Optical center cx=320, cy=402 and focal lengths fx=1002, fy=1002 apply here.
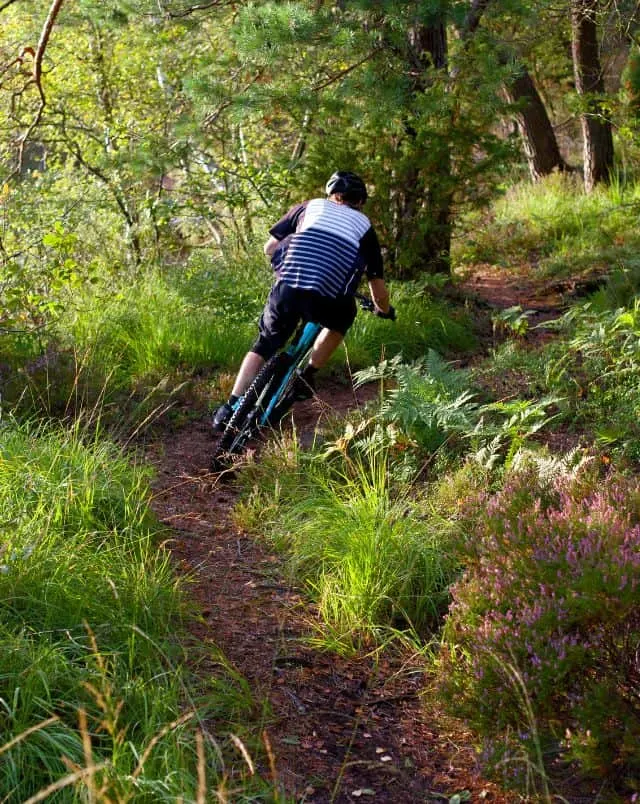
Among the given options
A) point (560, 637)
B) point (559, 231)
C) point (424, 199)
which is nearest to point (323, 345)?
point (560, 637)

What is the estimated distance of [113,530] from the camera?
462 cm

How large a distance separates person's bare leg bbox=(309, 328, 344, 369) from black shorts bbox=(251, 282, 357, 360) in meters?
0.04

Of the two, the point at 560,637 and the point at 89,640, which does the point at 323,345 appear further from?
the point at 560,637

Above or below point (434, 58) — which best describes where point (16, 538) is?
below

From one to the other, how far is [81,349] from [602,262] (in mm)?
6457

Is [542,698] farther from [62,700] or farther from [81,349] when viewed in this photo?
[81,349]

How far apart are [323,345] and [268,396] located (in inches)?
18.7

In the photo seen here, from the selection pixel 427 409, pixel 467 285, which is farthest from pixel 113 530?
pixel 467 285

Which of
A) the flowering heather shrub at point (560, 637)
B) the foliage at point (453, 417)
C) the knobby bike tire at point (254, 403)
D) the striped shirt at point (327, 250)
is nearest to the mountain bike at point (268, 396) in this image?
the knobby bike tire at point (254, 403)

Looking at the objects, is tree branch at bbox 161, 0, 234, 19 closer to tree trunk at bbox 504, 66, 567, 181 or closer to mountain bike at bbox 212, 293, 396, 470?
mountain bike at bbox 212, 293, 396, 470

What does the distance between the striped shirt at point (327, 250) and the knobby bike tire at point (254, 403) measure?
1.81 feet

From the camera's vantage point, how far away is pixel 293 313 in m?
6.18

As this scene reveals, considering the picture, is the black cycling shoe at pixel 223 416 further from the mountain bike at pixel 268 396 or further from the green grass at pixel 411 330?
the green grass at pixel 411 330

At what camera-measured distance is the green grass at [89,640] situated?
117 inches
